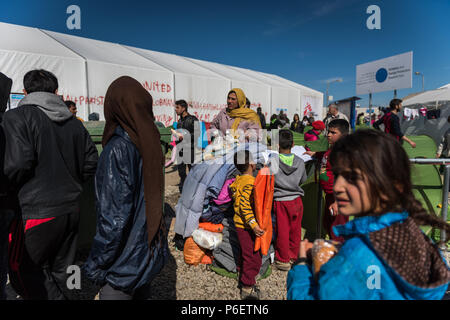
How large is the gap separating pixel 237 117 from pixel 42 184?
2.84 m

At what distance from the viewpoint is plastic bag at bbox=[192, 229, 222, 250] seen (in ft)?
10.2

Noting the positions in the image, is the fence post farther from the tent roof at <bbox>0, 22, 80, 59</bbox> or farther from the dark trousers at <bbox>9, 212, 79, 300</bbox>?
the tent roof at <bbox>0, 22, 80, 59</bbox>

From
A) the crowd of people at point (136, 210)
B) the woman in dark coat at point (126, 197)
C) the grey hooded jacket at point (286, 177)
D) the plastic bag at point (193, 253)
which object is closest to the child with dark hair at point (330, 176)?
the crowd of people at point (136, 210)

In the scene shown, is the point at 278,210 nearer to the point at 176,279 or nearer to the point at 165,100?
the point at 176,279

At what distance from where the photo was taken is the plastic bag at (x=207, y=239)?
10.2 ft

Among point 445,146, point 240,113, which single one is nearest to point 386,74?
point 445,146

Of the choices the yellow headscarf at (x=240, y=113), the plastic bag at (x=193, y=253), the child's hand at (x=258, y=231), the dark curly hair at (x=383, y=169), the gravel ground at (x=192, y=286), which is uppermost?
the yellow headscarf at (x=240, y=113)

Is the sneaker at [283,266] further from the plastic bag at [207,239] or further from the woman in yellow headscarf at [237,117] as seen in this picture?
the woman in yellow headscarf at [237,117]

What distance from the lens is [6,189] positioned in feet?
5.55

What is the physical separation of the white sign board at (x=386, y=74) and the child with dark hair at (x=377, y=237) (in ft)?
39.5

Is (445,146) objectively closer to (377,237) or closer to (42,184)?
(377,237)

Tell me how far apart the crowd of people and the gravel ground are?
18cm

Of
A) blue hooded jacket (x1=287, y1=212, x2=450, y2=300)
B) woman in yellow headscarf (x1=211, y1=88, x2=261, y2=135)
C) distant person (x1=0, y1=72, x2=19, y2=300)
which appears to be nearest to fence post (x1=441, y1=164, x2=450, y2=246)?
woman in yellow headscarf (x1=211, y1=88, x2=261, y2=135)

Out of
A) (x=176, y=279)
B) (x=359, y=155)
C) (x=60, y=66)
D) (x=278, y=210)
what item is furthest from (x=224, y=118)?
(x=60, y=66)
